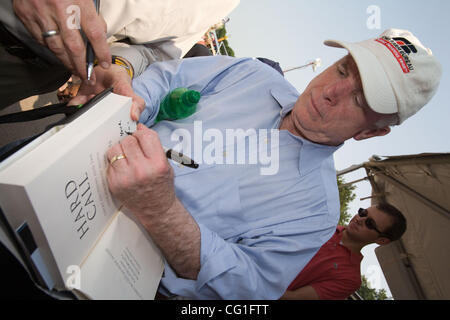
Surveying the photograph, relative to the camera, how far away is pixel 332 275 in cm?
222

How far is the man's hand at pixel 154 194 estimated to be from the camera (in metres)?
0.56

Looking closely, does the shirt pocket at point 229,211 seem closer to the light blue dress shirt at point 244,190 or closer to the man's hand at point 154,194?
the light blue dress shirt at point 244,190

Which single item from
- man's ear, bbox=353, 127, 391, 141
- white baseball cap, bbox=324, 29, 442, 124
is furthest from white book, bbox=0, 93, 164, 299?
man's ear, bbox=353, 127, 391, 141

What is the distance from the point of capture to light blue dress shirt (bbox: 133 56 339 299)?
0.84 metres

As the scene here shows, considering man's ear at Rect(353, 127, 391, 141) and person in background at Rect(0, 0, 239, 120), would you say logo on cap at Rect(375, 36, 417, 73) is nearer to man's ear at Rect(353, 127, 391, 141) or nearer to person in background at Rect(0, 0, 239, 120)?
man's ear at Rect(353, 127, 391, 141)

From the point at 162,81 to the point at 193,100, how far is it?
0.89 ft

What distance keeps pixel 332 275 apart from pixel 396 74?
76.4 inches

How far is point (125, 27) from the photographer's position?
4.09 ft

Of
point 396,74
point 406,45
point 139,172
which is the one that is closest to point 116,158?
point 139,172

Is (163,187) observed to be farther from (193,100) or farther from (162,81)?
(162,81)

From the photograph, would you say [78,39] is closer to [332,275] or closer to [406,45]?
[406,45]

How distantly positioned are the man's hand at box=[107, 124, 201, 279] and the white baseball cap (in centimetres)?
89

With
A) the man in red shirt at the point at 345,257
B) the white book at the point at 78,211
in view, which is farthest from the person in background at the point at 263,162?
the man in red shirt at the point at 345,257
